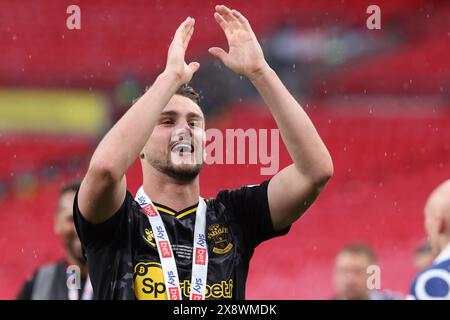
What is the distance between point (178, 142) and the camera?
3270 millimetres

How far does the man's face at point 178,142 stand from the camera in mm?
3269

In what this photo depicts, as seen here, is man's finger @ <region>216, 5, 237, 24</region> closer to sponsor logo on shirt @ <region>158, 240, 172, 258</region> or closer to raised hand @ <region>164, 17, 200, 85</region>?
raised hand @ <region>164, 17, 200, 85</region>

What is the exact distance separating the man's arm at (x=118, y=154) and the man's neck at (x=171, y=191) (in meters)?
0.22

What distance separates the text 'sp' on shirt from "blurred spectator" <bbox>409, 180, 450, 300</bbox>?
52cm

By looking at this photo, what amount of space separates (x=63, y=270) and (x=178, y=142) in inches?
92.9

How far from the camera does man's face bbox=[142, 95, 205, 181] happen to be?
327 centimetres

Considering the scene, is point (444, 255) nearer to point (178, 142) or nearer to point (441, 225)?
point (441, 225)

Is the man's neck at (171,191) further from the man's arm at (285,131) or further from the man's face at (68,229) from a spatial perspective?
the man's face at (68,229)

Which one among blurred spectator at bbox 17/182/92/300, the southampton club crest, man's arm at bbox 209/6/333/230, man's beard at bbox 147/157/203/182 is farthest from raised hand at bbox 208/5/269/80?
blurred spectator at bbox 17/182/92/300

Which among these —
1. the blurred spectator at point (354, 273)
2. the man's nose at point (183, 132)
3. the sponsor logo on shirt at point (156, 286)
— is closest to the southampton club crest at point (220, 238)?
the sponsor logo on shirt at point (156, 286)

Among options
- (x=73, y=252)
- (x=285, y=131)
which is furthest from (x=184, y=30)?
(x=73, y=252)

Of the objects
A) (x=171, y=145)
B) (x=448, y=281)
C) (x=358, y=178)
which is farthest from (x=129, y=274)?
(x=358, y=178)

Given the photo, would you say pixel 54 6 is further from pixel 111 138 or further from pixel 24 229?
pixel 111 138

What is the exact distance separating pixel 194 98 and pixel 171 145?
263 millimetres
